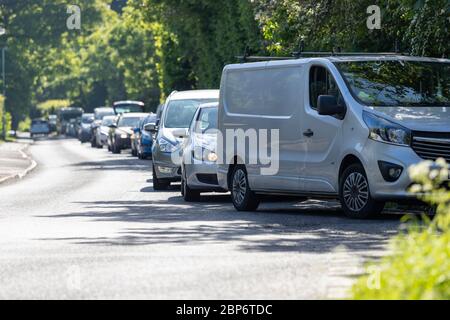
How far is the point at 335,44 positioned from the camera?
84.4 ft

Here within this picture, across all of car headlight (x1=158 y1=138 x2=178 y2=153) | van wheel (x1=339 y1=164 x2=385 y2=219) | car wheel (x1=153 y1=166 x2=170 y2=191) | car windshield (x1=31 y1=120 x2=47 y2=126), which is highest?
van wheel (x1=339 y1=164 x2=385 y2=219)

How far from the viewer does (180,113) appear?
27.7 metres

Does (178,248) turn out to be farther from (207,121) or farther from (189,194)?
(207,121)

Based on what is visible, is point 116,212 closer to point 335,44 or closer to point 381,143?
point 381,143

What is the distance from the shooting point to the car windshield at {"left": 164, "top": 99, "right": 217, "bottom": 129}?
27359 mm

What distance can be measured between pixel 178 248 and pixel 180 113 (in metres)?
14.2

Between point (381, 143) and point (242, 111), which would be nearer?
point (381, 143)

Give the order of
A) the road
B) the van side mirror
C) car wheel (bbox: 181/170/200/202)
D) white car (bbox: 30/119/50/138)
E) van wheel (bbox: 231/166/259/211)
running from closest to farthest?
1. the road
2. the van side mirror
3. van wheel (bbox: 231/166/259/211)
4. car wheel (bbox: 181/170/200/202)
5. white car (bbox: 30/119/50/138)

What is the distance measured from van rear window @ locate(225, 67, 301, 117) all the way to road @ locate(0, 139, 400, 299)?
1.45 meters

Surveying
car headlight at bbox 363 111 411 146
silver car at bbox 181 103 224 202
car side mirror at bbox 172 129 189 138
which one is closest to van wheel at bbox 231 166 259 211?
silver car at bbox 181 103 224 202

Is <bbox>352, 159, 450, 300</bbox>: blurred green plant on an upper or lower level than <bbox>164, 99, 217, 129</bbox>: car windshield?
upper

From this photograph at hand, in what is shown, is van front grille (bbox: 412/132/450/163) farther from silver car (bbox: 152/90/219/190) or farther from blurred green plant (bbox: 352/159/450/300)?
blurred green plant (bbox: 352/159/450/300)
